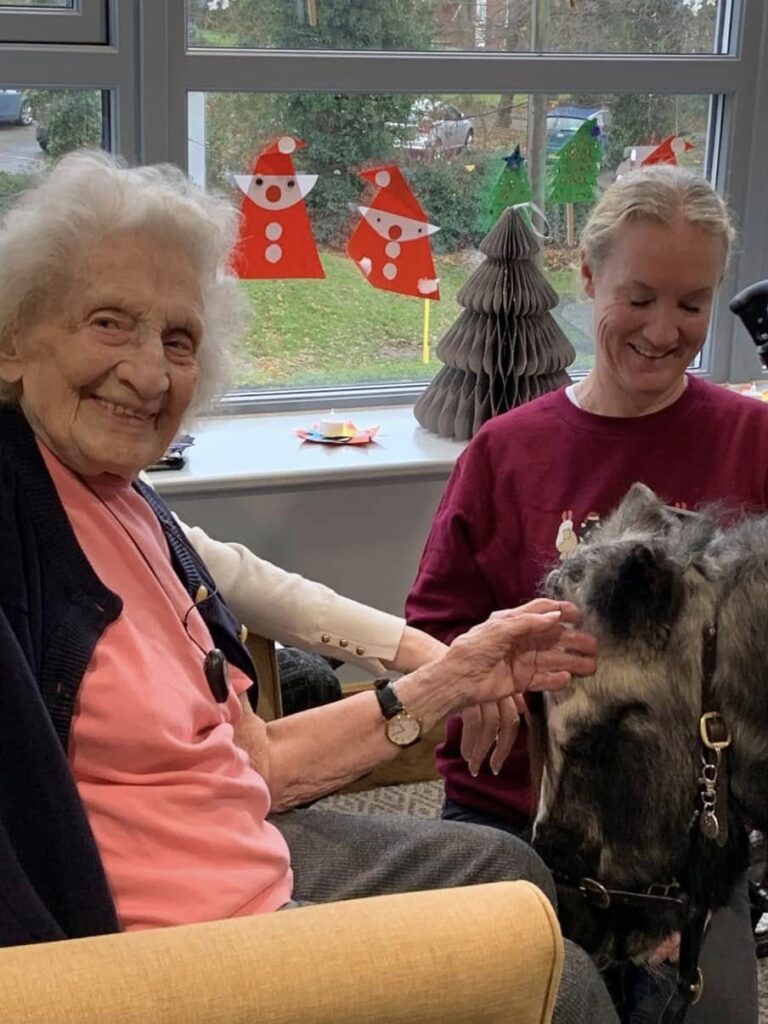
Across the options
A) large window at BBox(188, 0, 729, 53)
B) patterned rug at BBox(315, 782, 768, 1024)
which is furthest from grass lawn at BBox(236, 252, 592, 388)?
patterned rug at BBox(315, 782, 768, 1024)

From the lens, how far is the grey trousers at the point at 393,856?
1.46 metres

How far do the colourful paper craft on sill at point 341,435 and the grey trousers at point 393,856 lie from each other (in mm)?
1252

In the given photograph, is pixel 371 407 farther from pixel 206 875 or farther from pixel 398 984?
pixel 398 984

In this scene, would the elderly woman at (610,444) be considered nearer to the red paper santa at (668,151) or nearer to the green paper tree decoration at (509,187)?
the green paper tree decoration at (509,187)

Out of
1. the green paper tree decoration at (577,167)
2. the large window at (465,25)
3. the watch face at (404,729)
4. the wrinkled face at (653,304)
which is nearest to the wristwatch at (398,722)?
the watch face at (404,729)

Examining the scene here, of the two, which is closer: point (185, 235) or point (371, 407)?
point (185, 235)

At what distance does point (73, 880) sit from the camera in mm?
1146

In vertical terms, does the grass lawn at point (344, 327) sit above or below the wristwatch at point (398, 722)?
above

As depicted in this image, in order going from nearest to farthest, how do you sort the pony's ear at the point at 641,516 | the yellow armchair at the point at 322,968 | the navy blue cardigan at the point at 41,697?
1. the yellow armchair at the point at 322,968
2. the navy blue cardigan at the point at 41,697
3. the pony's ear at the point at 641,516

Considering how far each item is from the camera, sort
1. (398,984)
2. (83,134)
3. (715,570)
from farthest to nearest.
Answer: (83,134), (715,570), (398,984)

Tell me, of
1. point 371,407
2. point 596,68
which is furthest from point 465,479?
point 596,68

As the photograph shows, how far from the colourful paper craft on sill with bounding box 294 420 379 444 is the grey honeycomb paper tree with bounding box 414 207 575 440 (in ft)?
0.76

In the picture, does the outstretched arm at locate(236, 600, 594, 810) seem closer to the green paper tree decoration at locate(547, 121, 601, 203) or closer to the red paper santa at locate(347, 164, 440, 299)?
the red paper santa at locate(347, 164, 440, 299)

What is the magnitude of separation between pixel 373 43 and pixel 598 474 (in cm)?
141
